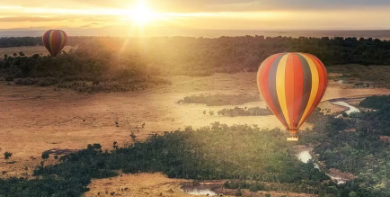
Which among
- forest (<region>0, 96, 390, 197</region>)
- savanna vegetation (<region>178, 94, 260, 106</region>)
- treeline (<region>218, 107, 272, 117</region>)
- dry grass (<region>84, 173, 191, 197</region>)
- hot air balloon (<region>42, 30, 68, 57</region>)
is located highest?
hot air balloon (<region>42, 30, 68, 57</region>)

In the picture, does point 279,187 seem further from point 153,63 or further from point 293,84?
point 153,63

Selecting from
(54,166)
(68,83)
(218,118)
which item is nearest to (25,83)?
(68,83)

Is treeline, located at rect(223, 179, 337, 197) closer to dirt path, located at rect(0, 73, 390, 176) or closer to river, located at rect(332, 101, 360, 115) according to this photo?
dirt path, located at rect(0, 73, 390, 176)

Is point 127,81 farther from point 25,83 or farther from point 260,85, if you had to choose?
point 260,85

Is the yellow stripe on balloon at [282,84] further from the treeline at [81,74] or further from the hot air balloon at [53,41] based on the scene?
the hot air balloon at [53,41]

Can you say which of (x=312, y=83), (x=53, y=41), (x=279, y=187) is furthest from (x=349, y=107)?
(x=53, y=41)

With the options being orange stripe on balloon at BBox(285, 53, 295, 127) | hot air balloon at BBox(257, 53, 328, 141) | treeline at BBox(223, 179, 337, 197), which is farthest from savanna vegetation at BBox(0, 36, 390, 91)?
treeline at BBox(223, 179, 337, 197)
